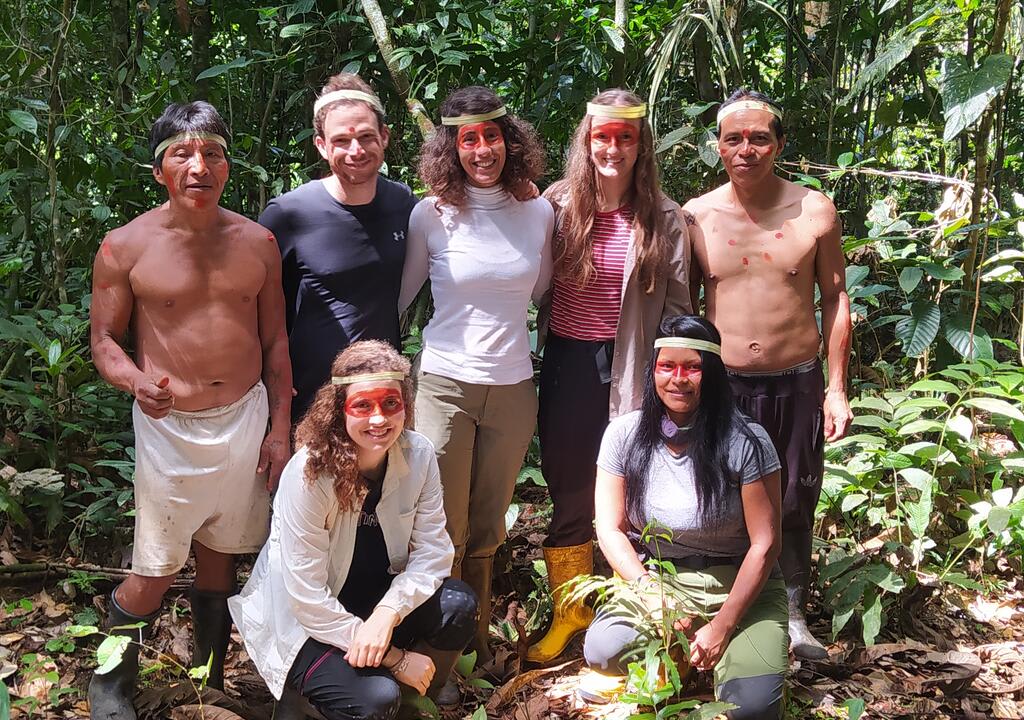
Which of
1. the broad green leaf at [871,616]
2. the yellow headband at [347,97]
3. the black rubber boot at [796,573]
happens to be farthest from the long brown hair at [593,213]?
the broad green leaf at [871,616]

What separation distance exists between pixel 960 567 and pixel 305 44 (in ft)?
12.2

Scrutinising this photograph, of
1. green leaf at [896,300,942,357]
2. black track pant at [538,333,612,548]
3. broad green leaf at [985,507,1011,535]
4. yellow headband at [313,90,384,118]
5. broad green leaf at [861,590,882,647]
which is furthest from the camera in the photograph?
green leaf at [896,300,942,357]

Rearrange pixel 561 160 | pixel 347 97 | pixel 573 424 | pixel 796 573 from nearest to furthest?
pixel 347 97, pixel 573 424, pixel 796 573, pixel 561 160

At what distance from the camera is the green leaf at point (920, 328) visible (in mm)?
4234

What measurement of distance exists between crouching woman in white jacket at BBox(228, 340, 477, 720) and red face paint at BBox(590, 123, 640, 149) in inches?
38.6

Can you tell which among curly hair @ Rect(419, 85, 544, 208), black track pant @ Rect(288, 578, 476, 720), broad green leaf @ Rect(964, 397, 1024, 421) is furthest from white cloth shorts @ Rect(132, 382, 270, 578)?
broad green leaf @ Rect(964, 397, 1024, 421)

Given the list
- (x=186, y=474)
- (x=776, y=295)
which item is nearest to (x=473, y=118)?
(x=776, y=295)

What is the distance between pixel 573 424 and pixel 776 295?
31.0 inches

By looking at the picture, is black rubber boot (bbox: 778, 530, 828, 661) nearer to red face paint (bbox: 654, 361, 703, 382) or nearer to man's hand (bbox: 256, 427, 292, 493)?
red face paint (bbox: 654, 361, 703, 382)

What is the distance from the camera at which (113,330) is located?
273 centimetres

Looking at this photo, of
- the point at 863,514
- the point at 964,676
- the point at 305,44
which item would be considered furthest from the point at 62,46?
the point at 964,676

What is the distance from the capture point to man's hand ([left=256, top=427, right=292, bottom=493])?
289 centimetres

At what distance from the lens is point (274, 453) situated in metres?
2.89

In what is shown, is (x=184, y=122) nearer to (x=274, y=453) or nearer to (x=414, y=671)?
(x=274, y=453)
